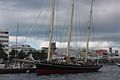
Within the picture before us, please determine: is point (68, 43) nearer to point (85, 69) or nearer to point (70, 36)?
point (70, 36)

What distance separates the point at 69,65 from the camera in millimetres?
134875

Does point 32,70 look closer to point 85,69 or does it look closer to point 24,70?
point 24,70

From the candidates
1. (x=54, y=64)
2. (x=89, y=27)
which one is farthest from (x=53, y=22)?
(x=89, y=27)

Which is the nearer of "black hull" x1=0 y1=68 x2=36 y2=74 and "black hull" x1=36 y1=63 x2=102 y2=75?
"black hull" x1=36 y1=63 x2=102 y2=75

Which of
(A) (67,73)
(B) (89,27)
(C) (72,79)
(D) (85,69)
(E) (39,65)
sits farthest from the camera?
(B) (89,27)

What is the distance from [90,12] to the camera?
547ft

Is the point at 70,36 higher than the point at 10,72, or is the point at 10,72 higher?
the point at 70,36

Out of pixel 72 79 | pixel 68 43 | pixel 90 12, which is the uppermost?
pixel 90 12

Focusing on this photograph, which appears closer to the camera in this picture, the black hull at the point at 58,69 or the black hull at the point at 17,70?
the black hull at the point at 58,69

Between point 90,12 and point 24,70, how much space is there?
132 feet

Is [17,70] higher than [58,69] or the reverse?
the reverse

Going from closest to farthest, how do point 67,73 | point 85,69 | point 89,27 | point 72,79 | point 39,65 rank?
point 72,79 < point 39,65 < point 67,73 < point 85,69 < point 89,27

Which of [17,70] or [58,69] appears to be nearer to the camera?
[58,69]

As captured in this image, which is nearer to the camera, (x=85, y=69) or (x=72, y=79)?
(x=72, y=79)
